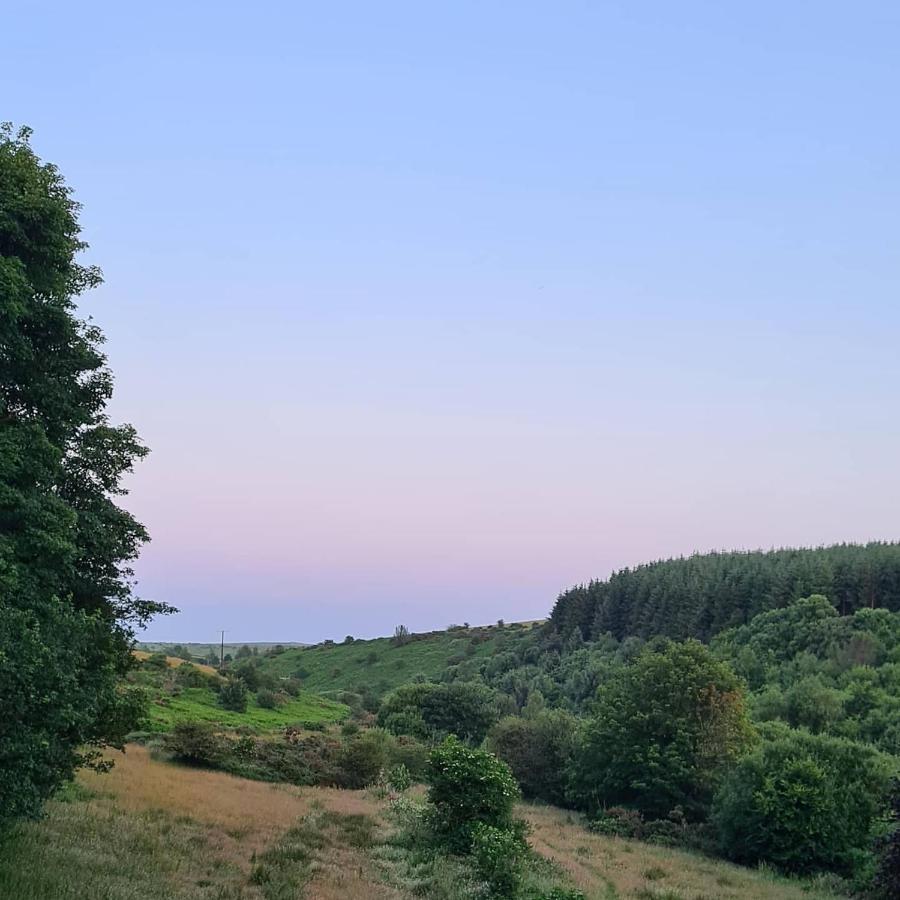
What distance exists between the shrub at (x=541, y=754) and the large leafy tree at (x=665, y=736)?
3477 mm

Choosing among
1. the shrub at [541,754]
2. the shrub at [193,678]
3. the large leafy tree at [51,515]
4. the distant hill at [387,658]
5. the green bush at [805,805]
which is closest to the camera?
the large leafy tree at [51,515]

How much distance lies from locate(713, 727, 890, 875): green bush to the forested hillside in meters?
65.9

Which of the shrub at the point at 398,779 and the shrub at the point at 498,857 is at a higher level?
the shrub at the point at 498,857

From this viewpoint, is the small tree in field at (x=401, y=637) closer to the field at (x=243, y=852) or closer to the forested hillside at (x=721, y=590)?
the forested hillside at (x=721, y=590)

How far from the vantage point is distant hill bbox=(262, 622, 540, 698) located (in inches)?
5655

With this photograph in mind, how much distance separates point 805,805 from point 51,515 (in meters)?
35.9

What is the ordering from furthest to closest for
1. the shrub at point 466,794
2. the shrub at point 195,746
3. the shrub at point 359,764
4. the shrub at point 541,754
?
1. the shrub at point 541,754
2. the shrub at point 359,764
3. the shrub at point 195,746
4. the shrub at point 466,794

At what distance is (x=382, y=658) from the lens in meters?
160

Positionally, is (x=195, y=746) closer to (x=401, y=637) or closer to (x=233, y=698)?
(x=233, y=698)

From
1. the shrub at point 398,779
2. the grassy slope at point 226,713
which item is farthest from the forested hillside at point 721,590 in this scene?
the shrub at point 398,779

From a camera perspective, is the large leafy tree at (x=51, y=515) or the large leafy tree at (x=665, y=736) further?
the large leafy tree at (x=665, y=736)

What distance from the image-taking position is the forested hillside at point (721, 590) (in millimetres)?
104125

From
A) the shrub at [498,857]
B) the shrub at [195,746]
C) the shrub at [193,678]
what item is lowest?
the shrub at [193,678]

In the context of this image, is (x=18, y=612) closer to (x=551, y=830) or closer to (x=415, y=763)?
(x=551, y=830)
